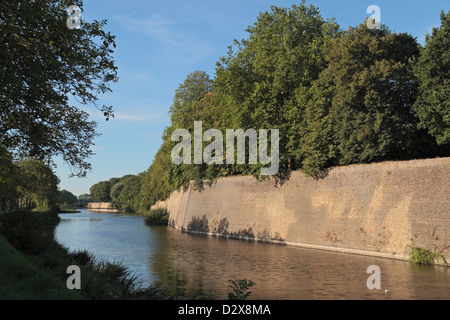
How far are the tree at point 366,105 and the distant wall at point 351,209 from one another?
189 cm

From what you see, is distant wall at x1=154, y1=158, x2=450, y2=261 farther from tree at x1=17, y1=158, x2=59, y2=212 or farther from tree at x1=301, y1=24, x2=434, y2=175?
tree at x1=17, y1=158, x2=59, y2=212

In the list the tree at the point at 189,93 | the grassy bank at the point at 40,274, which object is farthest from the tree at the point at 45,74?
the tree at the point at 189,93

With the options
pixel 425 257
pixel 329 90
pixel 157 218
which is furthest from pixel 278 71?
pixel 157 218

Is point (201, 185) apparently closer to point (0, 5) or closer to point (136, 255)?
point (136, 255)

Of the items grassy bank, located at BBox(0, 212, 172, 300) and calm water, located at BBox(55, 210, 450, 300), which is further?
calm water, located at BBox(55, 210, 450, 300)

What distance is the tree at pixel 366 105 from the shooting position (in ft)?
82.7

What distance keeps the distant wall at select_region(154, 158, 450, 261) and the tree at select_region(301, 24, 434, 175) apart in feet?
6.19

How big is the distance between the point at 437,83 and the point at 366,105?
14.7 ft

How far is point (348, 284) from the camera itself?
15656 mm

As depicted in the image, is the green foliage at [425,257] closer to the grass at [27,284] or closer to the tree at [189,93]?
the grass at [27,284]

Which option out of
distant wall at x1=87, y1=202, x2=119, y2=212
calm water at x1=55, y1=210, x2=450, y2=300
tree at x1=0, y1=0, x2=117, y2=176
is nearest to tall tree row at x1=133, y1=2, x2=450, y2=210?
calm water at x1=55, y1=210, x2=450, y2=300

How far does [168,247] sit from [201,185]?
59.9 ft

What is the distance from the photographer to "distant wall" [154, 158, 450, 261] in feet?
69.6

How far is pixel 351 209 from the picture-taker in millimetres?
26531
